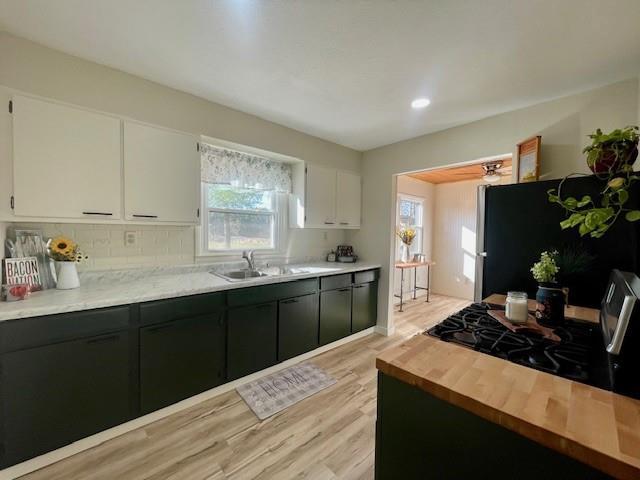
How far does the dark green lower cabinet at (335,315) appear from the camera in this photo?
118 inches

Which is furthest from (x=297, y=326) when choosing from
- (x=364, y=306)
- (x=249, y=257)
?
(x=364, y=306)

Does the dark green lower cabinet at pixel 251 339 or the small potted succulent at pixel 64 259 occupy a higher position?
the small potted succulent at pixel 64 259

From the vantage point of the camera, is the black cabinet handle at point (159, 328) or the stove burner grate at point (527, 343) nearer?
the stove burner grate at point (527, 343)

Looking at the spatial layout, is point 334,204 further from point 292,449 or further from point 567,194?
point 292,449

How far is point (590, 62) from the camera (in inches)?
71.2

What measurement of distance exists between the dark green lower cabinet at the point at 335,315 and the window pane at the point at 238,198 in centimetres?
127

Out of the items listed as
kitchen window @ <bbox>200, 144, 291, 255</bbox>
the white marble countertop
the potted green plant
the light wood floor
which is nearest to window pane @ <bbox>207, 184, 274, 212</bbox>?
kitchen window @ <bbox>200, 144, 291, 255</bbox>

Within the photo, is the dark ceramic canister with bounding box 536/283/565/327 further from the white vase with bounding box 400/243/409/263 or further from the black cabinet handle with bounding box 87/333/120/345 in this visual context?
the white vase with bounding box 400/243/409/263

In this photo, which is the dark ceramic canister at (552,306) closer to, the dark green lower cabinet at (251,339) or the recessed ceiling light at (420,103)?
the recessed ceiling light at (420,103)

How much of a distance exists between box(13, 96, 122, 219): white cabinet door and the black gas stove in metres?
2.27

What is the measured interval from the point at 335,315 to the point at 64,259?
7.89ft

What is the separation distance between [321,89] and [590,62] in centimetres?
183

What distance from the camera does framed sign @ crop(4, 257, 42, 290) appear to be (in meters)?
1.68

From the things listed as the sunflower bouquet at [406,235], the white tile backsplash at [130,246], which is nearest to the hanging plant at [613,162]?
the white tile backsplash at [130,246]
